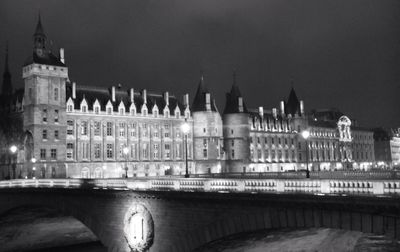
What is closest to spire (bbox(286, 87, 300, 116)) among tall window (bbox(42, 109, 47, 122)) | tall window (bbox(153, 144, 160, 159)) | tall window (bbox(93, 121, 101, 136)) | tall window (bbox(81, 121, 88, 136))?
tall window (bbox(153, 144, 160, 159))

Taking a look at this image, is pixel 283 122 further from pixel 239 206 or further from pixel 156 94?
pixel 239 206

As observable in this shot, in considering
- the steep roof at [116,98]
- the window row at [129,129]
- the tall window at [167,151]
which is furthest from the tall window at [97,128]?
the tall window at [167,151]

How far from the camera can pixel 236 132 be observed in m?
123

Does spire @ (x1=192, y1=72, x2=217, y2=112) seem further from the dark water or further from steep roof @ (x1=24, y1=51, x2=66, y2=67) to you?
the dark water

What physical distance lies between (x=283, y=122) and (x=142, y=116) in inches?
2085

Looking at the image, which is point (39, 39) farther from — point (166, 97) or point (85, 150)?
point (166, 97)

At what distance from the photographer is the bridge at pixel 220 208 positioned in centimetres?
2033

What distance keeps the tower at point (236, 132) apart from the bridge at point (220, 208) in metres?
81.7

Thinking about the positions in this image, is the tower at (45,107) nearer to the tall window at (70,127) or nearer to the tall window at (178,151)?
the tall window at (70,127)

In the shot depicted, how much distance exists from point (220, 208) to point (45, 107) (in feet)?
238

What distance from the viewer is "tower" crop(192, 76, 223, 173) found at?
116625 mm

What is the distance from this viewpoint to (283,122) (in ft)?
486

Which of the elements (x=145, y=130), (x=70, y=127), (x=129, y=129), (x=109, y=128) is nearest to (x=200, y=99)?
(x=145, y=130)

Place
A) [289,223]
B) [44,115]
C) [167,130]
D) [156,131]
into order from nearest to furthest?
1. [289,223]
2. [44,115]
3. [156,131]
4. [167,130]
